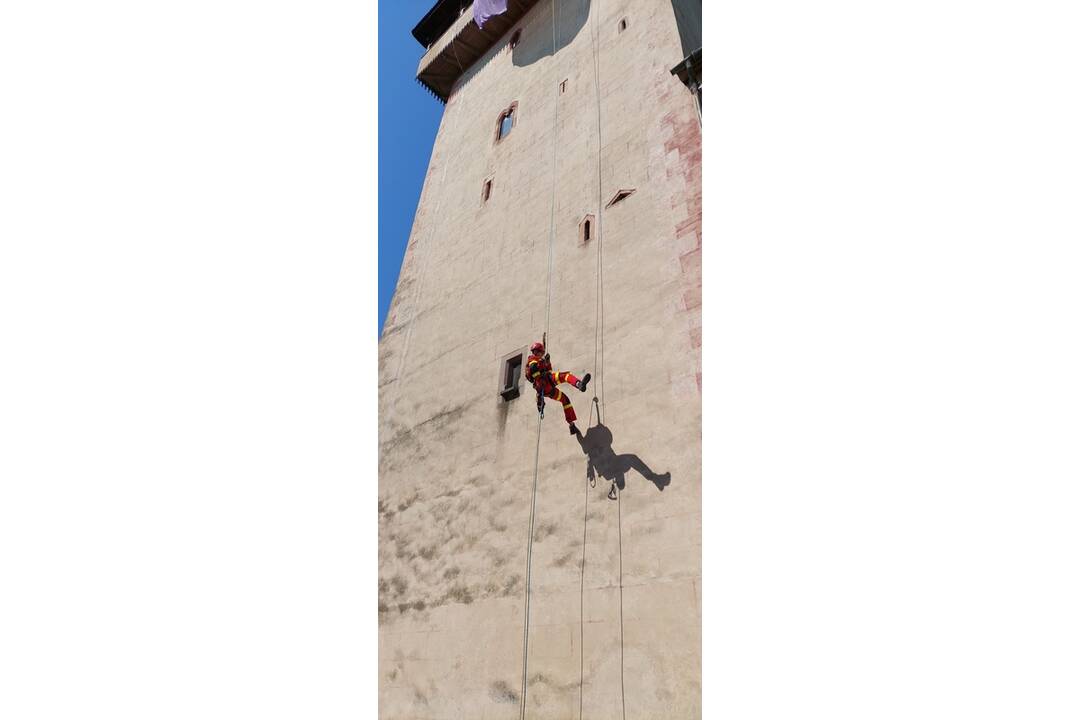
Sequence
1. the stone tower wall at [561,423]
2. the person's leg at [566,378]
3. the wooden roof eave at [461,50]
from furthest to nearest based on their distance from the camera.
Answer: the wooden roof eave at [461,50], the person's leg at [566,378], the stone tower wall at [561,423]

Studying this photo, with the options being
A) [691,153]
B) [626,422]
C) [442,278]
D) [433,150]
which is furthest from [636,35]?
[626,422]

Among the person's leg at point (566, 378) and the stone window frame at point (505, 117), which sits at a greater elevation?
the stone window frame at point (505, 117)

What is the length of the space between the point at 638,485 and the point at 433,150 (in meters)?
9.01

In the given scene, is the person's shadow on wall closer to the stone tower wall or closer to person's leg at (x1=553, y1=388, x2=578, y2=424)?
the stone tower wall

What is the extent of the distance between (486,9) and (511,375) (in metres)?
8.18

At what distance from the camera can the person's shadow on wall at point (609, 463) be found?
648 cm

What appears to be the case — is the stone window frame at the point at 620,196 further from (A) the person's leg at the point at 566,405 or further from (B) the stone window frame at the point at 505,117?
(B) the stone window frame at the point at 505,117

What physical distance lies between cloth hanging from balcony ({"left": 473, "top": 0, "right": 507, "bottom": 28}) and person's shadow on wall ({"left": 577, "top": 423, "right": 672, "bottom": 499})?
30.4ft

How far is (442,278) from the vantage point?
10.7 m

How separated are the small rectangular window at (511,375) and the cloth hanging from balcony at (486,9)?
25.1 feet

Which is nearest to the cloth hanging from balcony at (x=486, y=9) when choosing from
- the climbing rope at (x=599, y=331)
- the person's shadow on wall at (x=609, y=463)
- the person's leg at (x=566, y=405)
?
the climbing rope at (x=599, y=331)

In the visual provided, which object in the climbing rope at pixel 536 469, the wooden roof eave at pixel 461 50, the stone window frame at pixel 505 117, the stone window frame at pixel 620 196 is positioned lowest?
the climbing rope at pixel 536 469

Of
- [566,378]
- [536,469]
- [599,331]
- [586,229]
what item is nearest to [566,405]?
[566,378]

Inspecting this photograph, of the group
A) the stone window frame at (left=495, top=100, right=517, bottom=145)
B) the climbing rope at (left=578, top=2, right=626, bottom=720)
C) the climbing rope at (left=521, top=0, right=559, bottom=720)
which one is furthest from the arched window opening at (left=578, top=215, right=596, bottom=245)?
the stone window frame at (left=495, top=100, right=517, bottom=145)
